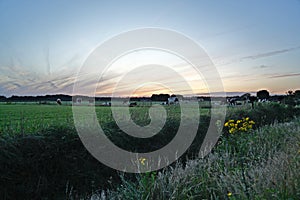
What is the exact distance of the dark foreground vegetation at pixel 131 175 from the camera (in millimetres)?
3230

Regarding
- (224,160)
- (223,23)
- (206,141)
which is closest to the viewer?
(224,160)

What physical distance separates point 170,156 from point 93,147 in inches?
95.0

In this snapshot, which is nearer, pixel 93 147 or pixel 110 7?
pixel 93 147

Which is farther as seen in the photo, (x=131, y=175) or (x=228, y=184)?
(x=131, y=175)

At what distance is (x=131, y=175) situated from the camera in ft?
19.9

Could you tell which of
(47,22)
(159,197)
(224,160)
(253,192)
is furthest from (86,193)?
(47,22)

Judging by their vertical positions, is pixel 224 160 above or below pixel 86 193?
above

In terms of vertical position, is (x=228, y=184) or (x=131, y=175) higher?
(x=228, y=184)

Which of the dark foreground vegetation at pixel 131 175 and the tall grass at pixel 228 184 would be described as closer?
the tall grass at pixel 228 184

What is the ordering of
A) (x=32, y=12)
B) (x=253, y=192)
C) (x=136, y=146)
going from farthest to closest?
(x=136, y=146)
(x=32, y=12)
(x=253, y=192)

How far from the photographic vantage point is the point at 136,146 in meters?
7.16

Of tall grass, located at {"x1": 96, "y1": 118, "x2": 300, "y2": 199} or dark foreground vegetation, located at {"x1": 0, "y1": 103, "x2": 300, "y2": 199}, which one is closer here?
tall grass, located at {"x1": 96, "y1": 118, "x2": 300, "y2": 199}

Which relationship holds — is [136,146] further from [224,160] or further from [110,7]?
[110,7]

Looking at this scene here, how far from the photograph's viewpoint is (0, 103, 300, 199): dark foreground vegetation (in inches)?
127
